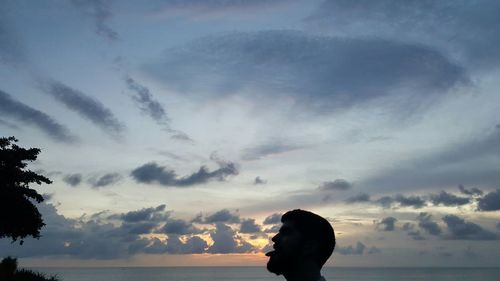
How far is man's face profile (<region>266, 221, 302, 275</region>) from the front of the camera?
3863 mm

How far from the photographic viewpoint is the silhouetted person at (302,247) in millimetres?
3879

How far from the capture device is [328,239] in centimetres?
400

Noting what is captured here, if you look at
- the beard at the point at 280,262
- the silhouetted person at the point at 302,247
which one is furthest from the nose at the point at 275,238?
the beard at the point at 280,262

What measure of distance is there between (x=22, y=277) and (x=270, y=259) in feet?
75.1

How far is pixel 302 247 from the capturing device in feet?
12.9

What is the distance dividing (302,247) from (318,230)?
0.19m

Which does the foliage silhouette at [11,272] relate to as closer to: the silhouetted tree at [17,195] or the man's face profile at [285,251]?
the silhouetted tree at [17,195]

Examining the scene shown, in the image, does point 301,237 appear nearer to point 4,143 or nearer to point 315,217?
point 315,217

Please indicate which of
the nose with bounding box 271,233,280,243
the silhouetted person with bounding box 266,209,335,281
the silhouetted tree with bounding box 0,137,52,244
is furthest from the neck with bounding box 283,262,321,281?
the silhouetted tree with bounding box 0,137,52,244

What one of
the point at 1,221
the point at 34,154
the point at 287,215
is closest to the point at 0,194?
the point at 1,221

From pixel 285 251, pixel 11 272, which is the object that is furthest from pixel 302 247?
pixel 11 272

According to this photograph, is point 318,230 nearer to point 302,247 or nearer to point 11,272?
point 302,247

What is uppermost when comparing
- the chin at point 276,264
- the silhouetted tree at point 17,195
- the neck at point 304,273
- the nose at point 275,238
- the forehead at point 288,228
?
the silhouetted tree at point 17,195

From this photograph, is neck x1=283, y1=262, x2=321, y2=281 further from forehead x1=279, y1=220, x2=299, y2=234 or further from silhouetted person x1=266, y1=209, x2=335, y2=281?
forehead x1=279, y1=220, x2=299, y2=234
